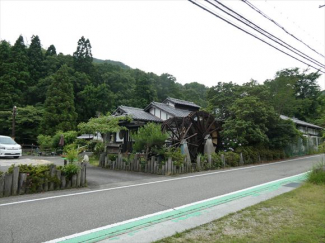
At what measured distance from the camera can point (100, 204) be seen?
17.8 feet

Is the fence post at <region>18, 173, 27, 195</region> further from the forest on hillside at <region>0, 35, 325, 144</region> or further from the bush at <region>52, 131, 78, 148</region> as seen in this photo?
the bush at <region>52, 131, 78, 148</region>

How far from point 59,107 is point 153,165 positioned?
24.5 metres

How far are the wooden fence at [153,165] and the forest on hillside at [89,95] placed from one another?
211 inches

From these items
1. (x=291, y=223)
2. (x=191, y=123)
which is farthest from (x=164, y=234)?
(x=191, y=123)

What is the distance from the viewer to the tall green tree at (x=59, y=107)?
1176 inches

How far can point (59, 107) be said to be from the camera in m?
31.0

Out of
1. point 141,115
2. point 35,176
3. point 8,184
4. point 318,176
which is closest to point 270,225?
point 318,176

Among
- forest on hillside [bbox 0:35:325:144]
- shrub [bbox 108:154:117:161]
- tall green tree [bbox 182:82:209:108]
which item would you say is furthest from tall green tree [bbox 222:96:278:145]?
tall green tree [bbox 182:82:209:108]

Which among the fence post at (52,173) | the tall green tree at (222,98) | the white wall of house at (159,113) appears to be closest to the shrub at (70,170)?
the fence post at (52,173)

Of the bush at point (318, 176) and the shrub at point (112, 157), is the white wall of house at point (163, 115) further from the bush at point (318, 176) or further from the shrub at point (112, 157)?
the bush at point (318, 176)

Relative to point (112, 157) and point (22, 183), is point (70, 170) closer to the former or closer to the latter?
point (22, 183)

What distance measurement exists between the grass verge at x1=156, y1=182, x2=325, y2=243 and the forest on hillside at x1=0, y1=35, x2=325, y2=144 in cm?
1118

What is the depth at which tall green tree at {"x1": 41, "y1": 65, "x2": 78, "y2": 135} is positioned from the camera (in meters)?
29.9

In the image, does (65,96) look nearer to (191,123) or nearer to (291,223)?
(191,123)
